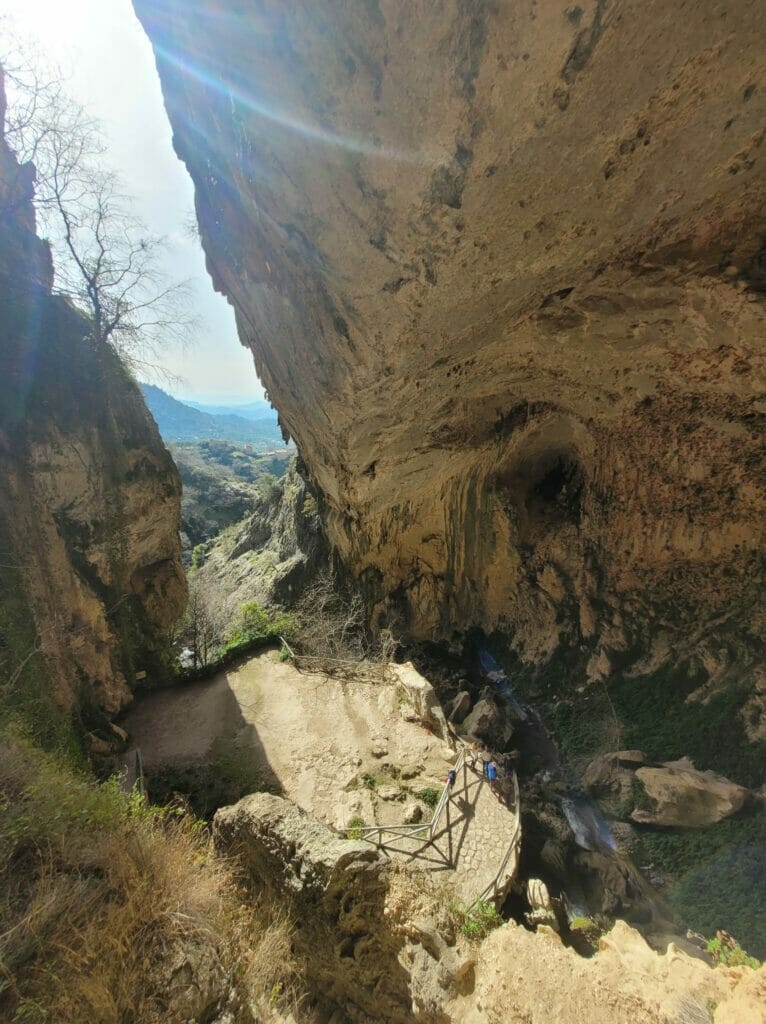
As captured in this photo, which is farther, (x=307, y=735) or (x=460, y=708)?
(x=460, y=708)

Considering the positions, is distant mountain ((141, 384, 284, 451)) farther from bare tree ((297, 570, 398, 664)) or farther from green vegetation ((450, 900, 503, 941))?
green vegetation ((450, 900, 503, 941))

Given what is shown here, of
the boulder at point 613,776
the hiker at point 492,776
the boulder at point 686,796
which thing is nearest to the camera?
the hiker at point 492,776

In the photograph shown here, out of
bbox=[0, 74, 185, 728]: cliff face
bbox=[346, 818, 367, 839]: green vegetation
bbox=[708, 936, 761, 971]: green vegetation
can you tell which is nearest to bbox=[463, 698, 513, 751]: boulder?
bbox=[708, 936, 761, 971]: green vegetation

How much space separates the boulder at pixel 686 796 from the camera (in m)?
7.23

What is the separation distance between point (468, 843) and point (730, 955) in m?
2.82

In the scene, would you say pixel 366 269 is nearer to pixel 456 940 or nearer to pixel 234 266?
pixel 234 266

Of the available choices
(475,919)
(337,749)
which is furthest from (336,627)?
(475,919)

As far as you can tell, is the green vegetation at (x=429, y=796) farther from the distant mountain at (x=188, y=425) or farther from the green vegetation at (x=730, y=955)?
the distant mountain at (x=188, y=425)

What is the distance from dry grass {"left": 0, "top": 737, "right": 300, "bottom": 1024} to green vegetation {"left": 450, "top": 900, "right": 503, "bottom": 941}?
4.99 feet

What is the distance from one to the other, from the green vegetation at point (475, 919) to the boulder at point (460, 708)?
6.65 metres

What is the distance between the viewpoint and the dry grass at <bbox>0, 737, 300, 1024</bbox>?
226cm

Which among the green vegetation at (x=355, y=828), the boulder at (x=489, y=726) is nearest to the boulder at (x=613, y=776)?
the boulder at (x=489, y=726)

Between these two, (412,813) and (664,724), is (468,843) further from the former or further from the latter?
(664,724)

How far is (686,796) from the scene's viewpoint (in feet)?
25.0
